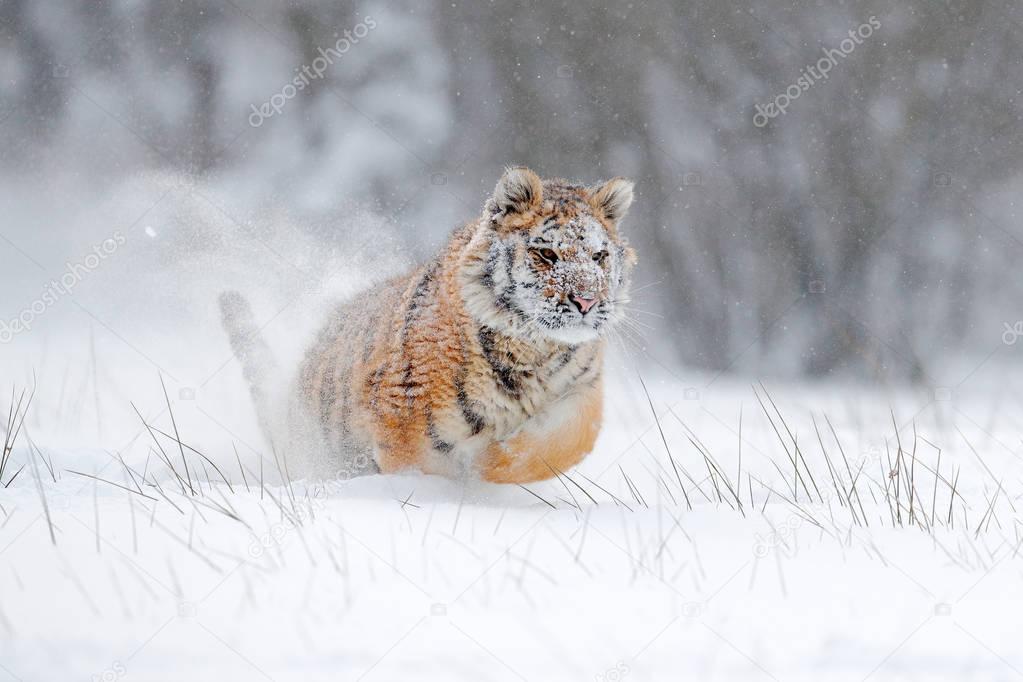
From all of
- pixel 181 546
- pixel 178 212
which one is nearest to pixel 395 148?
pixel 178 212

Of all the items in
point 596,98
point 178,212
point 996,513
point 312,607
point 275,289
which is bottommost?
point 312,607

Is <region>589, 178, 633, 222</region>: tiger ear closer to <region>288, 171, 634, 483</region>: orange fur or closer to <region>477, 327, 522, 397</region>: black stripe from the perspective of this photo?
<region>288, 171, 634, 483</region>: orange fur

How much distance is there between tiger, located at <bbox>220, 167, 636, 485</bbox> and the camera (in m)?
3.98

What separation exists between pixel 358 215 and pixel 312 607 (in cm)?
802

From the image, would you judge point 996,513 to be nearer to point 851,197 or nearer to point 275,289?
point 275,289

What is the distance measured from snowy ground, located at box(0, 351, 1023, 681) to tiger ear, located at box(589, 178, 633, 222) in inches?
53.0

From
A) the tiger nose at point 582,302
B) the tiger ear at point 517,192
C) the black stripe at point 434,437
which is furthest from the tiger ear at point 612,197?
the black stripe at point 434,437

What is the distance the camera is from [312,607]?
8.48ft

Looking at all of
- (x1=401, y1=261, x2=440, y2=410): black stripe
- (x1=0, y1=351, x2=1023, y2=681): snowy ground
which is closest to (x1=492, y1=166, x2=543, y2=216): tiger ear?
(x1=401, y1=261, x2=440, y2=410): black stripe

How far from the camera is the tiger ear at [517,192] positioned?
405cm

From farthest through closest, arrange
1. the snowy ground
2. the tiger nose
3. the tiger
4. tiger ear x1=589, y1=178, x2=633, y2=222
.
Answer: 1. tiger ear x1=589, y1=178, x2=633, y2=222
2. the tiger
3. the tiger nose
4. the snowy ground

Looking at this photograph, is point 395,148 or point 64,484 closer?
Result: point 64,484

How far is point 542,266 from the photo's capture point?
3982 millimetres

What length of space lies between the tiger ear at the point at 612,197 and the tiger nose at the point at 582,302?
1.91ft
